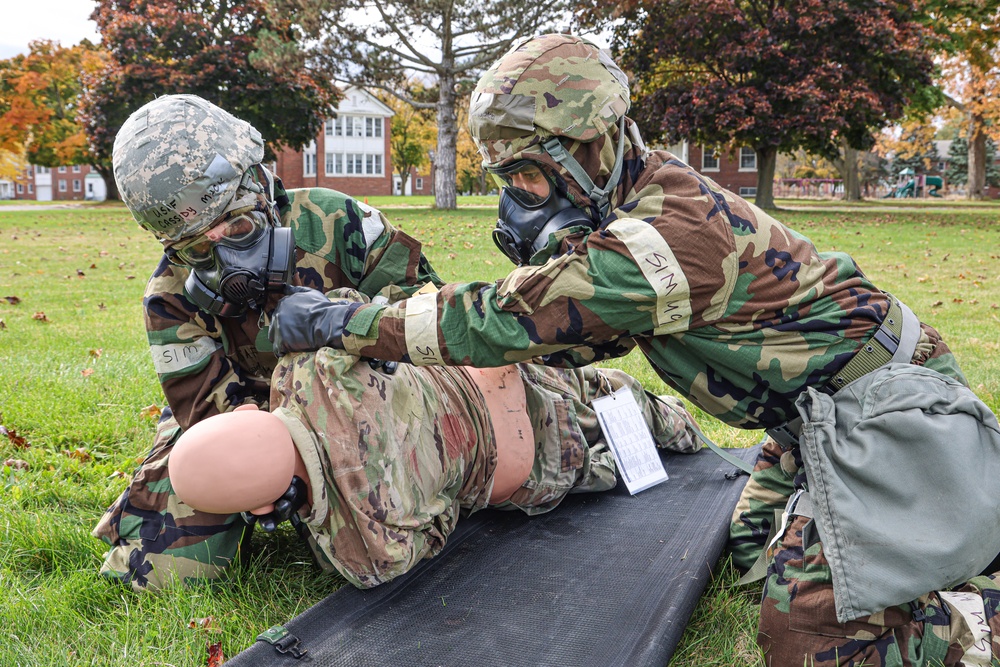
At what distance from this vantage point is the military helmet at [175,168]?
2.55m

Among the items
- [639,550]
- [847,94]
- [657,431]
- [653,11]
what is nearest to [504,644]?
[639,550]

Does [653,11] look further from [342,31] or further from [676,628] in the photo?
[676,628]

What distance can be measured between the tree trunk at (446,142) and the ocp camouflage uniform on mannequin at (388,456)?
19.2m

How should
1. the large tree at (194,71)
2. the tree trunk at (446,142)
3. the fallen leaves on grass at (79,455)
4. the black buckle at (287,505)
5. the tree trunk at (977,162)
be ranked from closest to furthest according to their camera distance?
the black buckle at (287,505), the fallen leaves on grass at (79,455), the tree trunk at (446,142), the large tree at (194,71), the tree trunk at (977,162)

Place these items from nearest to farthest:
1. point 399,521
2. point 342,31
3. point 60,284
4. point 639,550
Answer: point 399,521 < point 639,550 < point 60,284 < point 342,31

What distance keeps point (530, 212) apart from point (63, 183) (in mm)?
100302

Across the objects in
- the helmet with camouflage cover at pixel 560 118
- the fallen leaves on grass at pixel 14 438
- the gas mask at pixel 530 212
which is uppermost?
the helmet with camouflage cover at pixel 560 118

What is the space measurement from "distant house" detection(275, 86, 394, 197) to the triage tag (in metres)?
51.8

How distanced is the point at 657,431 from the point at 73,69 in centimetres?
4163

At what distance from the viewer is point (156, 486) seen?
9.26 ft

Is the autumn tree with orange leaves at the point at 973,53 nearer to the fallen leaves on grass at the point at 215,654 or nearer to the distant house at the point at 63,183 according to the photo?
the fallen leaves on grass at the point at 215,654

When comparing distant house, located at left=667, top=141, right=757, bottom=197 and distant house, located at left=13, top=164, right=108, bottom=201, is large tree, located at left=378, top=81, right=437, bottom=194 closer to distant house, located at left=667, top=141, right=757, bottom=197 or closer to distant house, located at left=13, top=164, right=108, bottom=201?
distant house, located at left=667, top=141, right=757, bottom=197

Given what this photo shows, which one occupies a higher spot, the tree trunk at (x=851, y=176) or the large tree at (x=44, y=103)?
the large tree at (x=44, y=103)

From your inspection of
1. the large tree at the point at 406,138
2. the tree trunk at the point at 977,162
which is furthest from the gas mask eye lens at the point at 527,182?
the large tree at the point at 406,138
